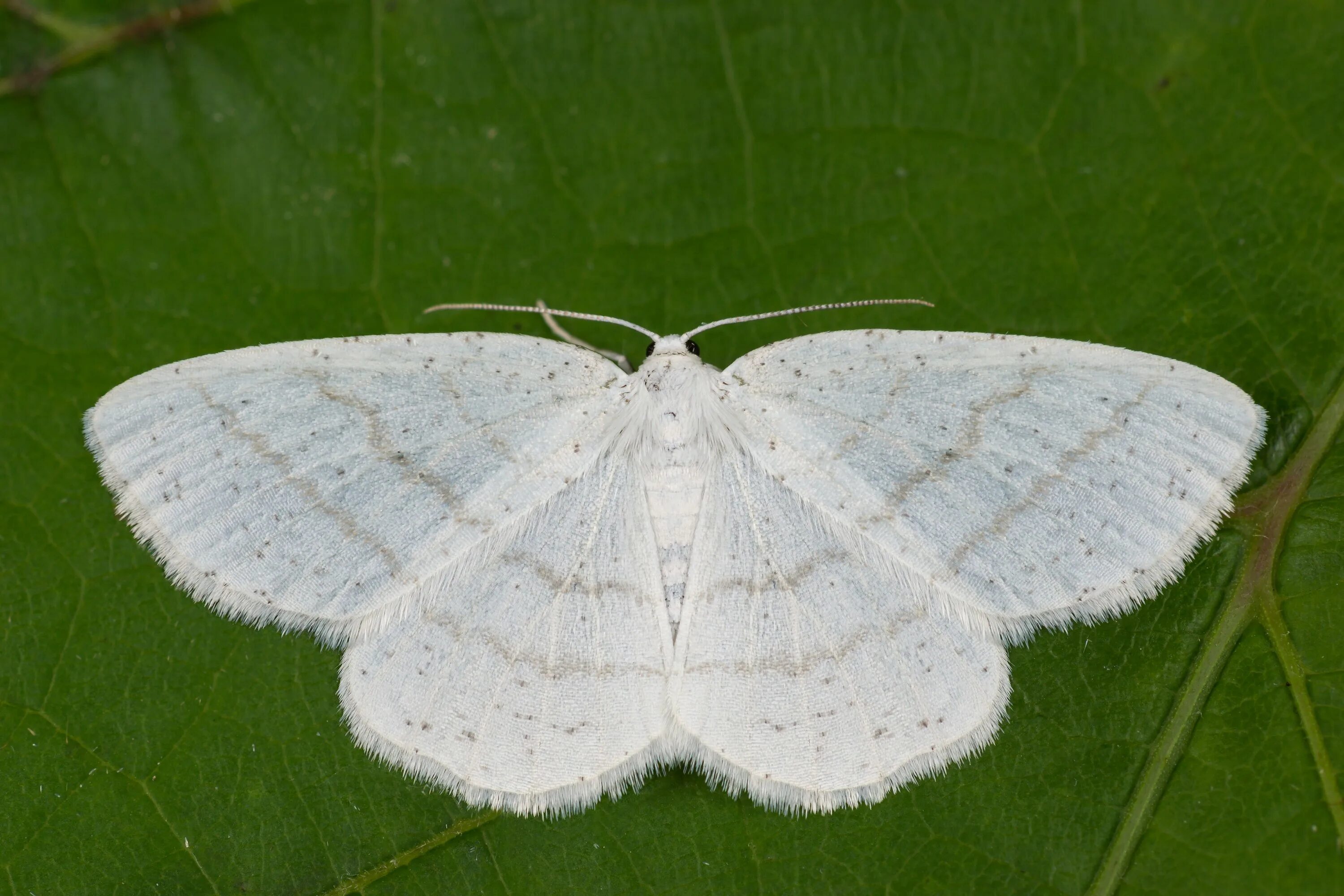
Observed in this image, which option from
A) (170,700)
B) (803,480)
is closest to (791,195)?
(803,480)

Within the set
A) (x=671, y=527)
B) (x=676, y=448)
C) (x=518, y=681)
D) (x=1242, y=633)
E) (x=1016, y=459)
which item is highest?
(x=1016, y=459)

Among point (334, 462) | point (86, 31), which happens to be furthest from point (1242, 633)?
point (86, 31)

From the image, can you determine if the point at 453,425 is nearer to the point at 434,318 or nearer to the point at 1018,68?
the point at 434,318

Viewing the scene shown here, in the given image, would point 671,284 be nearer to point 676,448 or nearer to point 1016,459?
point 676,448

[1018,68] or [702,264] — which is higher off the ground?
[1018,68]

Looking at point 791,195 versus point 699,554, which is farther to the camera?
point 791,195

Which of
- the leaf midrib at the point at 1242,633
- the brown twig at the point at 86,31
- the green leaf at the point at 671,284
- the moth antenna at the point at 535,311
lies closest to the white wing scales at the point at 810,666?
the green leaf at the point at 671,284

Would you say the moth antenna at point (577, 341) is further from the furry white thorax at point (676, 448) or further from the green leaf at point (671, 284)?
the furry white thorax at point (676, 448)
